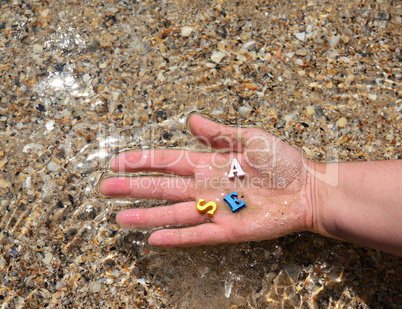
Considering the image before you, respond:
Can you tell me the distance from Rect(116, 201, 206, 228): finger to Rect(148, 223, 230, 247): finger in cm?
9

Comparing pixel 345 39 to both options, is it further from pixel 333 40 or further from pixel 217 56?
pixel 217 56

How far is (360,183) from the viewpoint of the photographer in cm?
282

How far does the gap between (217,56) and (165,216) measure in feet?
5.38

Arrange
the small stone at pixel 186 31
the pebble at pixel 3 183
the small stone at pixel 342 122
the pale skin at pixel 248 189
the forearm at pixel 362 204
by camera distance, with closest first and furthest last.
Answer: the forearm at pixel 362 204 < the pale skin at pixel 248 189 < the pebble at pixel 3 183 < the small stone at pixel 342 122 < the small stone at pixel 186 31

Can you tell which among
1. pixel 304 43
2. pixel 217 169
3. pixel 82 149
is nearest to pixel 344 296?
pixel 217 169

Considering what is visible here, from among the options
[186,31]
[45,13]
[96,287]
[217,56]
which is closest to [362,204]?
[217,56]

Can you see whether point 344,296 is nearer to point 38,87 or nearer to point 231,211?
point 231,211

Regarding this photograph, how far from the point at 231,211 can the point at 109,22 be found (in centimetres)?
227

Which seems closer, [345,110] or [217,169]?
[217,169]

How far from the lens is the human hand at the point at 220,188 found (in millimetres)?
2908

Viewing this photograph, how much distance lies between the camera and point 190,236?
2.88 meters

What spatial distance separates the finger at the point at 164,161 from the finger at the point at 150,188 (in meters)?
0.09

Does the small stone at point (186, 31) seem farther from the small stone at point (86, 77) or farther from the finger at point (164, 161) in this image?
the finger at point (164, 161)

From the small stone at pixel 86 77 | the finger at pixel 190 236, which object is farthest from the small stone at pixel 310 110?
the small stone at pixel 86 77
